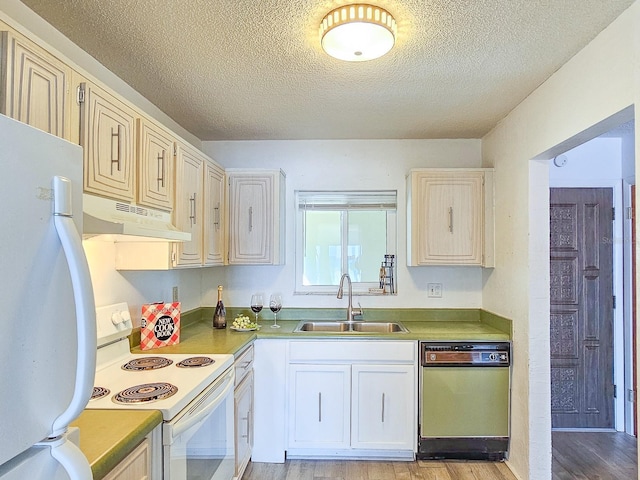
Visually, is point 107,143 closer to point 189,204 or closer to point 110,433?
→ point 189,204

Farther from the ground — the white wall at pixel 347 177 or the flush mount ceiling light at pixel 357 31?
the flush mount ceiling light at pixel 357 31

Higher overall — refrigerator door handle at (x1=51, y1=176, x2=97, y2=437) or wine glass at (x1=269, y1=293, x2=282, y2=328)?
refrigerator door handle at (x1=51, y1=176, x2=97, y2=437)

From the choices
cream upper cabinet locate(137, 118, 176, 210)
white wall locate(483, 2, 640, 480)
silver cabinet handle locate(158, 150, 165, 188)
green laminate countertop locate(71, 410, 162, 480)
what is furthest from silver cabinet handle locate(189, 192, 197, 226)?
white wall locate(483, 2, 640, 480)

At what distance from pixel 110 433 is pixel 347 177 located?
2.64m

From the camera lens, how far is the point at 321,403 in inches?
112

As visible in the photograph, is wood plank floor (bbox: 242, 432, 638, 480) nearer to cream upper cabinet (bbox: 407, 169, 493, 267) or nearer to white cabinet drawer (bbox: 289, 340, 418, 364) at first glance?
white cabinet drawer (bbox: 289, 340, 418, 364)

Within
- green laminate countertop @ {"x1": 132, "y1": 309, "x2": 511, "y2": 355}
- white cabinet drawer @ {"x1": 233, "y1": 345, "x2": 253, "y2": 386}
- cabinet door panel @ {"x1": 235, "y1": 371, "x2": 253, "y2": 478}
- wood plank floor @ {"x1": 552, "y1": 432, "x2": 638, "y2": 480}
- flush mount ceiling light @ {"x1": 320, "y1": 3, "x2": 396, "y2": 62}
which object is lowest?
wood plank floor @ {"x1": 552, "y1": 432, "x2": 638, "y2": 480}

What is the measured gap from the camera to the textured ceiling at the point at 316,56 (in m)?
1.63

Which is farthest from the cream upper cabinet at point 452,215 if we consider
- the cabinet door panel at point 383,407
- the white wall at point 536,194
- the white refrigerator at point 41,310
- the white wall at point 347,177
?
the white refrigerator at point 41,310

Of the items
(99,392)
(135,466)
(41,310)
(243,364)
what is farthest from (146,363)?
(41,310)

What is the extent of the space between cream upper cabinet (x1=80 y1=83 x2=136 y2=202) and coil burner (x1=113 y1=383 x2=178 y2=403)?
780mm

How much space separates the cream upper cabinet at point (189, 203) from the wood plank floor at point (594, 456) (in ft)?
8.90

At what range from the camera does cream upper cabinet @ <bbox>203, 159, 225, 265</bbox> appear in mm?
2802

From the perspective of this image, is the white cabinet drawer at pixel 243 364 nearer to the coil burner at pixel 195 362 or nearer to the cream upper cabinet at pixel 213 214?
the coil burner at pixel 195 362
